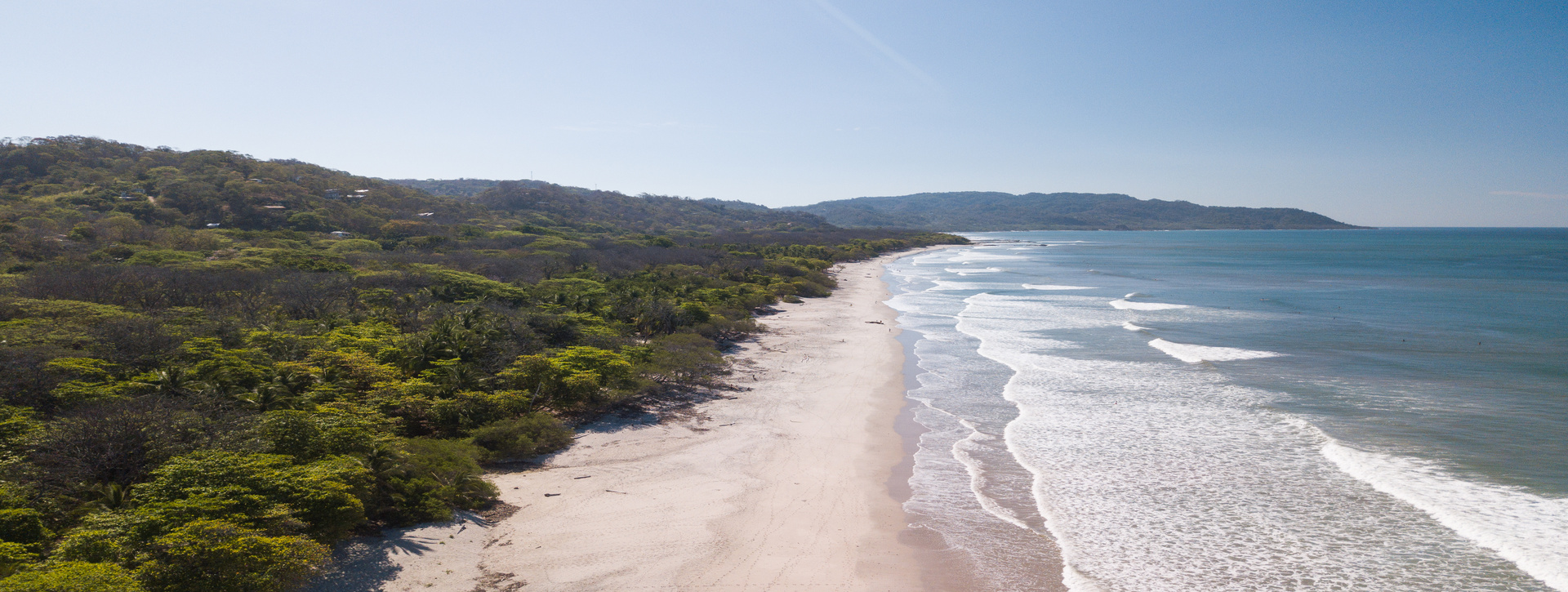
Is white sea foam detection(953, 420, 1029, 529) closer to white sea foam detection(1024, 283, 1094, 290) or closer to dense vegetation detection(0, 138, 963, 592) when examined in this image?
dense vegetation detection(0, 138, 963, 592)

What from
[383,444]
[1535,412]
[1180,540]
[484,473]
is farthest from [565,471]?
[1535,412]

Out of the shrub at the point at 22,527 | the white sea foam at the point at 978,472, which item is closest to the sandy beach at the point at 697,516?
the white sea foam at the point at 978,472

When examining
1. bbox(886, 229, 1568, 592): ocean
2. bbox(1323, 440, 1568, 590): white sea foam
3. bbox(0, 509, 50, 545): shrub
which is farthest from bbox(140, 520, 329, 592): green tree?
bbox(1323, 440, 1568, 590): white sea foam

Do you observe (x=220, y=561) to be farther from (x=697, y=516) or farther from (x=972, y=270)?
(x=972, y=270)

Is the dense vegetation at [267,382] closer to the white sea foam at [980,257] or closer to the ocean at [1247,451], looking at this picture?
the ocean at [1247,451]

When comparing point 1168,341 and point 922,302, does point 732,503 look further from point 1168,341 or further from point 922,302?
point 922,302

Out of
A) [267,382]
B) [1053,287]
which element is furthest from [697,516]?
[1053,287]
